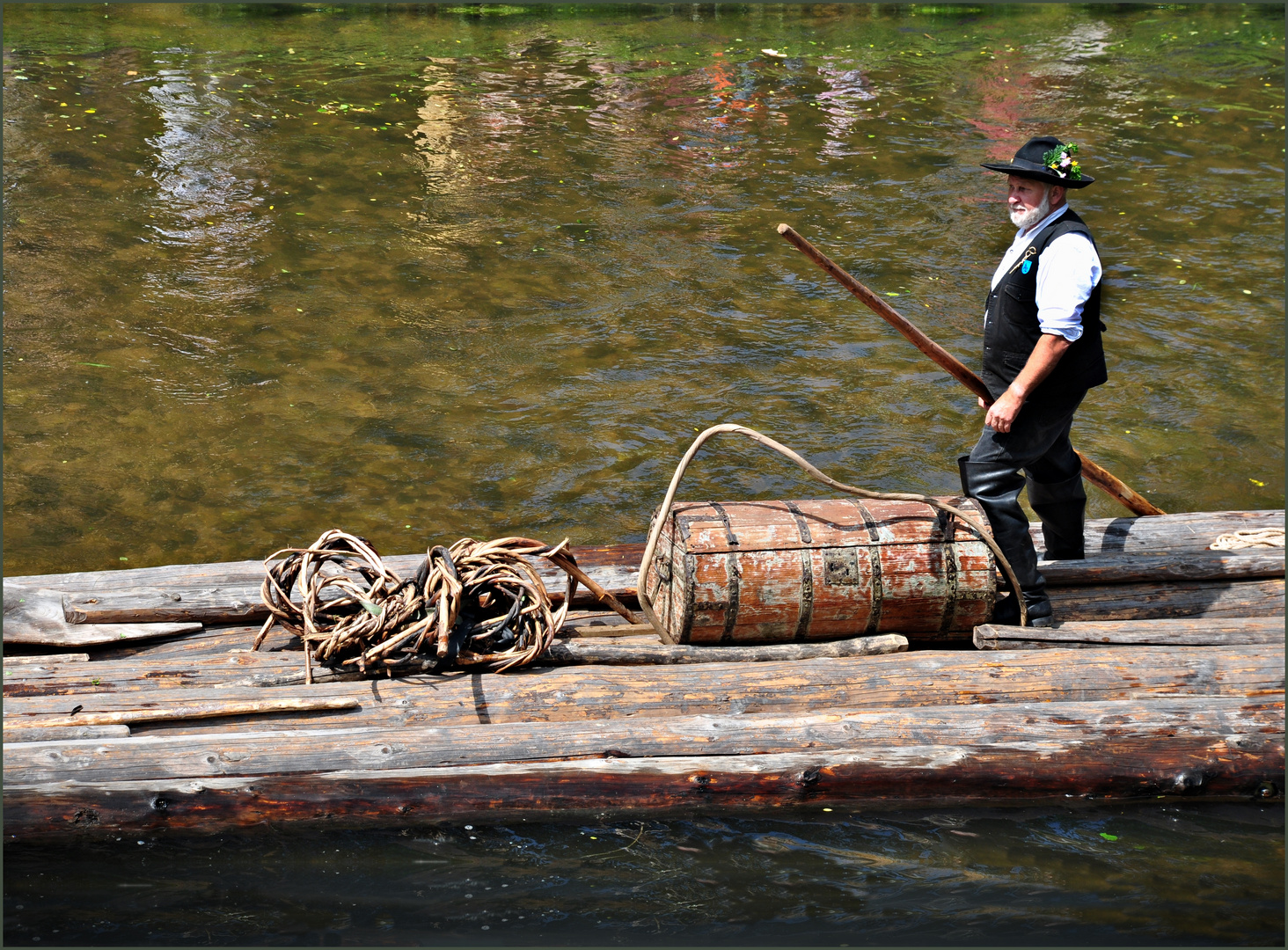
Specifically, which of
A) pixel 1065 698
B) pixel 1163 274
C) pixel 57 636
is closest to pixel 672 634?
pixel 1065 698

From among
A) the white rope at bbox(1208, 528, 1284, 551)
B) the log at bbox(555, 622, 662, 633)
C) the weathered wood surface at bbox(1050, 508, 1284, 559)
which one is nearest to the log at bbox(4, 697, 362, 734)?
the log at bbox(555, 622, 662, 633)

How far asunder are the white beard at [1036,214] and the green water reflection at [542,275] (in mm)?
3246

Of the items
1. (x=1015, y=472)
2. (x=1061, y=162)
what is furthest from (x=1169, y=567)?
(x=1061, y=162)

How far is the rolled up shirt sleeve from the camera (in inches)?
199

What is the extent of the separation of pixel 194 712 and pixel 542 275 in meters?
7.87

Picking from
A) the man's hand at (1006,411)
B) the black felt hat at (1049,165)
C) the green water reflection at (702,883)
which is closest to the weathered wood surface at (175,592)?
the green water reflection at (702,883)

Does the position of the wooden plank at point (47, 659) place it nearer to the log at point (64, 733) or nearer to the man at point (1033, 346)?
the log at point (64, 733)

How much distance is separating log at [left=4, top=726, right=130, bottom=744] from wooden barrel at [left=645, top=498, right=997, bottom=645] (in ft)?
7.66

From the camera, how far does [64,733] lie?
4457 mm

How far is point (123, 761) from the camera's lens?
4.29 metres

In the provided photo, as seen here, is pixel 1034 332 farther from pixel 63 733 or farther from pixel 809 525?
pixel 63 733

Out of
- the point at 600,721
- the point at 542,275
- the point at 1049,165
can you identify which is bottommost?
the point at 600,721

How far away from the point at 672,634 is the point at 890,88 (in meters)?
16.3

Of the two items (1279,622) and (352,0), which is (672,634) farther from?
(352,0)
